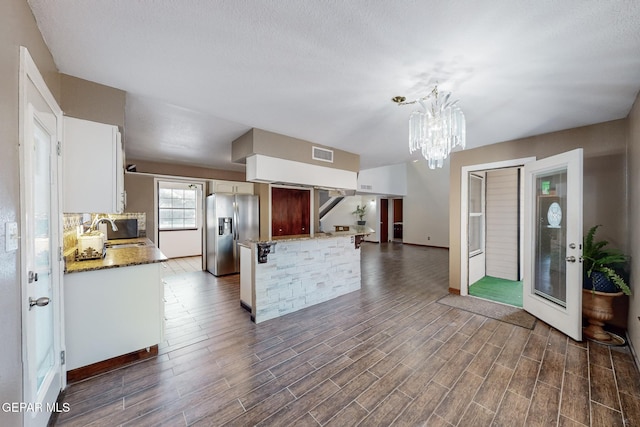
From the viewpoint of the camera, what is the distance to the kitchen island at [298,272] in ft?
10.1

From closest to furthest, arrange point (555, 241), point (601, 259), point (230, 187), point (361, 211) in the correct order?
point (601, 259), point (555, 241), point (230, 187), point (361, 211)

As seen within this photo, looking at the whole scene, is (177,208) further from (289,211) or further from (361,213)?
(361,213)

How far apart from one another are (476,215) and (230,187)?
17.1 ft

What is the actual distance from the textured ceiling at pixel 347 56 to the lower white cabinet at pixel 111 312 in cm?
169

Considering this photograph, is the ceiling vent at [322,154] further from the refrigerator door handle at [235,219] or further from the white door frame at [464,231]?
the refrigerator door handle at [235,219]

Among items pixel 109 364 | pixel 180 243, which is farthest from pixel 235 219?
pixel 109 364

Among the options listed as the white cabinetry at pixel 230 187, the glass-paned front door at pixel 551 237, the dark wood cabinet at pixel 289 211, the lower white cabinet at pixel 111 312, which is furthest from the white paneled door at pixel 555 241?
the white cabinetry at pixel 230 187

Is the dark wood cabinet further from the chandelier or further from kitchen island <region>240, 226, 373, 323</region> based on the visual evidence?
the chandelier

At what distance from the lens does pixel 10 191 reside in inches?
44.1

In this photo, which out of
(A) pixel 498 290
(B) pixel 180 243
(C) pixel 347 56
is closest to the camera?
(C) pixel 347 56

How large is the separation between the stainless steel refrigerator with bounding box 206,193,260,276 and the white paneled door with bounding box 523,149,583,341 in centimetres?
479

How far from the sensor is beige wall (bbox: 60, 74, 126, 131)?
197cm

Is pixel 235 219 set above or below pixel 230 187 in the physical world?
below

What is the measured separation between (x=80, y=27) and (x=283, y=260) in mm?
2700
